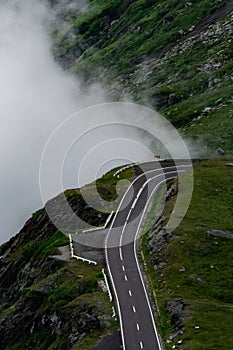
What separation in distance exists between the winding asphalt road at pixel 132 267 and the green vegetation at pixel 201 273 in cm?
159

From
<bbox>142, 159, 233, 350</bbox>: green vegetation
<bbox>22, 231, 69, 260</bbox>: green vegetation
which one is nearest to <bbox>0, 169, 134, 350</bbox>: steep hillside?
<bbox>22, 231, 69, 260</bbox>: green vegetation

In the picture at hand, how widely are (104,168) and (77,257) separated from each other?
103 m

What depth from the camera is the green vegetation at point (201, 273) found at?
2395 inches

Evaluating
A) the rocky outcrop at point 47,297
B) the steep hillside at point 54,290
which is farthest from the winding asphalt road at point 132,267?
the rocky outcrop at point 47,297

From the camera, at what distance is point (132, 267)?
7738 centimetres

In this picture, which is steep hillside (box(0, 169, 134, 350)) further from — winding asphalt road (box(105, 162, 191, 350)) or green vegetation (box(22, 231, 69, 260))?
winding asphalt road (box(105, 162, 191, 350))

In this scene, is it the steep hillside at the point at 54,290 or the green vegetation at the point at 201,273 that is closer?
the green vegetation at the point at 201,273

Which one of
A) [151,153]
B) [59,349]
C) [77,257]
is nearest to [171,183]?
[77,257]

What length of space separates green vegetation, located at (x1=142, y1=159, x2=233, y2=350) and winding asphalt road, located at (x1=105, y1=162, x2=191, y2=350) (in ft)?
5.23

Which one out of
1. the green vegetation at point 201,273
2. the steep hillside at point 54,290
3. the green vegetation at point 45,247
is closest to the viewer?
the green vegetation at point 201,273

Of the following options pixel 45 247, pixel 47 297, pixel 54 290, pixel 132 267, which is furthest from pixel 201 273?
pixel 45 247

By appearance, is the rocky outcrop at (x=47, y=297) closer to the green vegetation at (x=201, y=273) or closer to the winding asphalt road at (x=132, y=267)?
the winding asphalt road at (x=132, y=267)

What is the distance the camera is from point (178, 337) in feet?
201

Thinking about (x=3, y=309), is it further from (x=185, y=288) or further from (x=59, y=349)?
(x=185, y=288)
